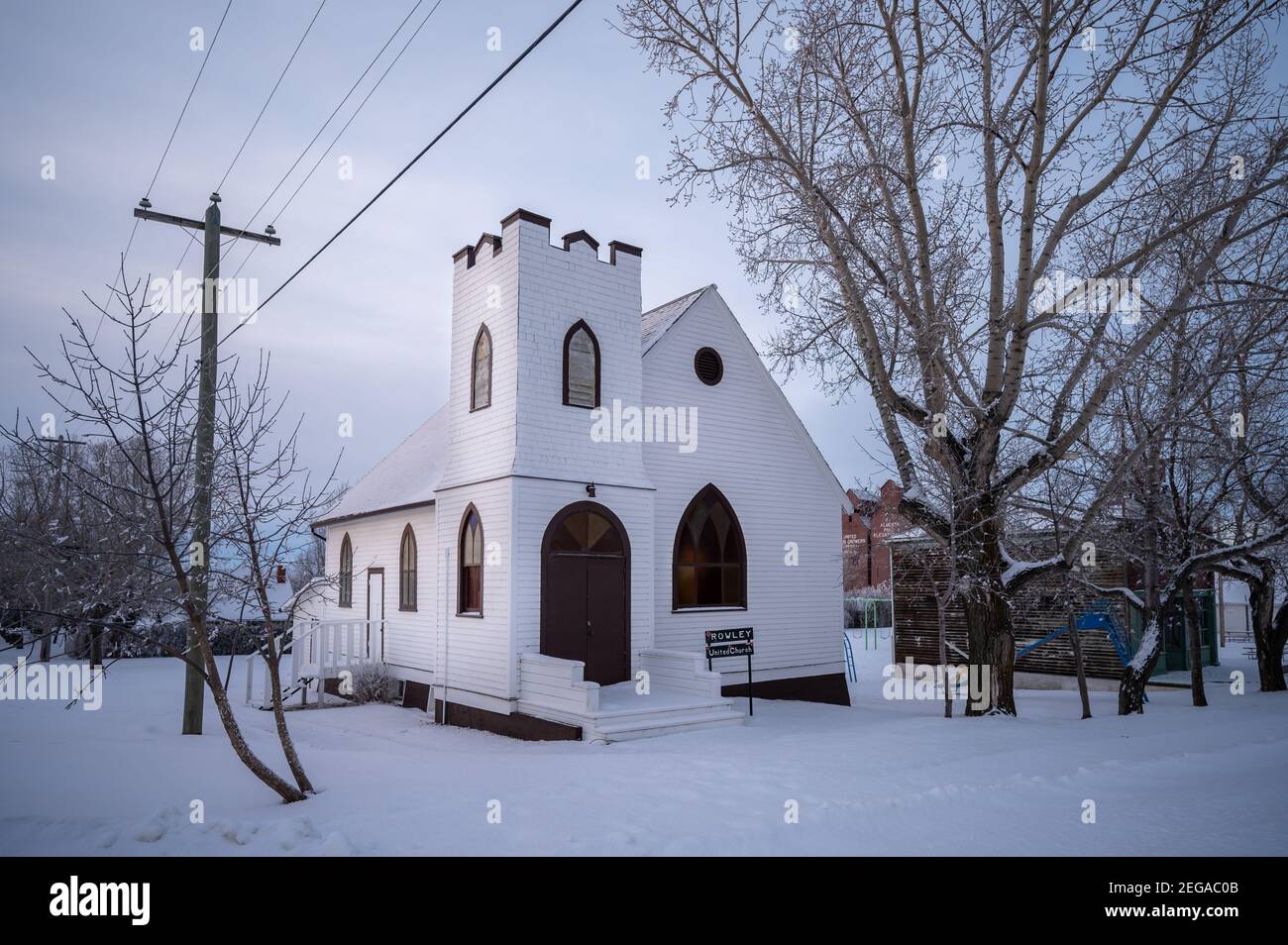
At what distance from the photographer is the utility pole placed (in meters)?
9.20

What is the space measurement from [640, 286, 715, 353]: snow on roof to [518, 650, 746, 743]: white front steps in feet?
19.5

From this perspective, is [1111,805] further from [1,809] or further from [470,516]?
[470,516]

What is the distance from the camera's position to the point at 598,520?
14.5 meters

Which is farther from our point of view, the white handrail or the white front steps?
the white handrail

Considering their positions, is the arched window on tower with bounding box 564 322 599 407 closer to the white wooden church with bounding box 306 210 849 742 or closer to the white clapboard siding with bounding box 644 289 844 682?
the white wooden church with bounding box 306 210 849 742

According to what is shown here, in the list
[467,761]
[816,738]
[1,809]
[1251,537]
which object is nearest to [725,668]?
[816,738]
